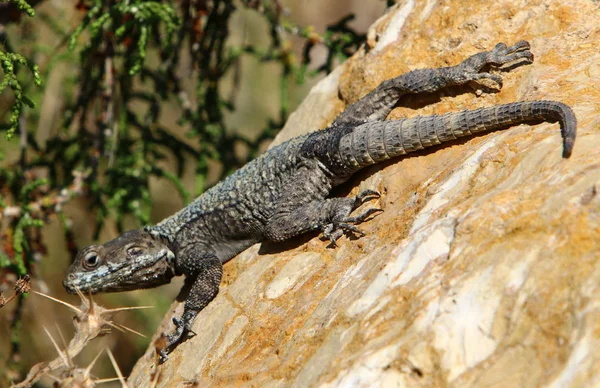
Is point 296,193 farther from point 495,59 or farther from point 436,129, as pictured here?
point 495,59

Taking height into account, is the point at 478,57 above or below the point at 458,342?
above

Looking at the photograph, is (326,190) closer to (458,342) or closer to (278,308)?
(278,308)

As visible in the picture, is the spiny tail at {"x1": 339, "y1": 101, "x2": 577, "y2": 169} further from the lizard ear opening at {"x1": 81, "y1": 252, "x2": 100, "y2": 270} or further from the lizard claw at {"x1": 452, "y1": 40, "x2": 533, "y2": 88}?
the lizard ear opening at {"x1": 81, "y1": 252, "x2": 100, "y2": 270}

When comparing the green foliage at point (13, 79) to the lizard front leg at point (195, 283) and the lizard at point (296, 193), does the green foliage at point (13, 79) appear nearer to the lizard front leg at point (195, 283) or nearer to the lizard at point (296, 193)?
the lizard at point (296, 193)

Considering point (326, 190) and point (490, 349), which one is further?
point (326, 190)

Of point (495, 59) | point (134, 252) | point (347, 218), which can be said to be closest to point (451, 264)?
point (347, 218)

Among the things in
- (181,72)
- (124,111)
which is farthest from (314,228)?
(181,72)
